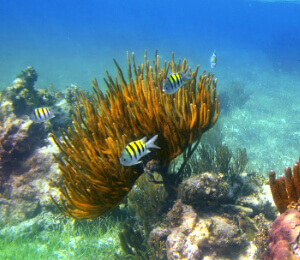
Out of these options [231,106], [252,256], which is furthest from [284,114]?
[252,256]

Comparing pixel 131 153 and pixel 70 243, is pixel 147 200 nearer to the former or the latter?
pixel 70 243

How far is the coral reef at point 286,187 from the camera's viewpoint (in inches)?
115

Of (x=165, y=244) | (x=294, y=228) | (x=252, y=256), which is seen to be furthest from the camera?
(x=165, y=244)

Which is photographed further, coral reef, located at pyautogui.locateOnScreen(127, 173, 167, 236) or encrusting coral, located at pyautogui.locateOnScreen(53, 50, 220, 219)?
coral reef, located at pyautogui.locateOnScreen(127, 173, 167, 236)

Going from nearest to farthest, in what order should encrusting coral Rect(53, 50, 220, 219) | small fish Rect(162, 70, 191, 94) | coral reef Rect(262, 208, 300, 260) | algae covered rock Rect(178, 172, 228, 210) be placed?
coral reef Rect(262, 208, 300, 260), encrusting coral Rect(53, 50, 220, 219), small fish Rect(162, 70, 191, 94), algae covered rock Rect(178, 172, 228, 210)

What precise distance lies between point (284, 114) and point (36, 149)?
1620 centimetres

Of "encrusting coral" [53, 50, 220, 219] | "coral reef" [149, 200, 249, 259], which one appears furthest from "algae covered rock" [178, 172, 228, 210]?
"encrusting coral" [53, 50, 220, 219]

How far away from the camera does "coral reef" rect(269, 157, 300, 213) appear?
2918 mm

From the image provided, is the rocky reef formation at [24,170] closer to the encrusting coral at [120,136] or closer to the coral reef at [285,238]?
the encrusting coral at [120,136]

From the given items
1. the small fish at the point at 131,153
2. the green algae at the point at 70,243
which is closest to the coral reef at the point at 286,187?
the small fish at the point at 131,153

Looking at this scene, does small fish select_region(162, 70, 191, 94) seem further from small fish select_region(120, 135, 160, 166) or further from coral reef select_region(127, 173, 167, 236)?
coral reef select_region(127, 173, 167, 236)

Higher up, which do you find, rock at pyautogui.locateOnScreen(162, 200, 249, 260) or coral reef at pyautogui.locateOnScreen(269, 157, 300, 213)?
coral reef at pyautogui.locateOnScreen(269, 157, 300, 213)

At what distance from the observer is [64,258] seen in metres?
4.72

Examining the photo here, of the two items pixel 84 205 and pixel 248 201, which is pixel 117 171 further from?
pixel 248 201
